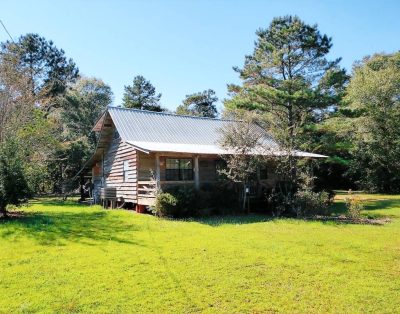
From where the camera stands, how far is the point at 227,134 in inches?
606

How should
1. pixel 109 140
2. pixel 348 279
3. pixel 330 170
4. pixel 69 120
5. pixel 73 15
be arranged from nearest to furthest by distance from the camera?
pixel 348 279
pixel 73 15
pixel 109 140
pixel 330 170
pixel 69 120

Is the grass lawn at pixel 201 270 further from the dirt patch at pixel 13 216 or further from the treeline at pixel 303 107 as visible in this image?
the treeline at pixel 303 107

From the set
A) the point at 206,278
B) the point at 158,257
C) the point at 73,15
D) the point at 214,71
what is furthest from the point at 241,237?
the point at 214,71

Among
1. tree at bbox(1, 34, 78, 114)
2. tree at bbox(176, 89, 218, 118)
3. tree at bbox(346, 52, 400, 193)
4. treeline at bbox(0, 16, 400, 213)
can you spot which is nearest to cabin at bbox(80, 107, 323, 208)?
treeline at bbox(0, 16, 400, 213)

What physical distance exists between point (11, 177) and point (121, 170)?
7244mm

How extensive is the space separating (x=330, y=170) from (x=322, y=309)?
29842 mm

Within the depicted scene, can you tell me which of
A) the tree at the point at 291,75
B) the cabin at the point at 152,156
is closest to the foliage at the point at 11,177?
the cabin at the point at 152,156

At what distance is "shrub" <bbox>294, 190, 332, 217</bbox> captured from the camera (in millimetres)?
14047

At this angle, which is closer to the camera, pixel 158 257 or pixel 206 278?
pixel 206 278

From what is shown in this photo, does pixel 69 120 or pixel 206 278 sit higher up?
pixel 69 120

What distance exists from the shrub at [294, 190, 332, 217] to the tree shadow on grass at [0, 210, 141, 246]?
6.86m

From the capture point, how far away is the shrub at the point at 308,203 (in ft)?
46.1

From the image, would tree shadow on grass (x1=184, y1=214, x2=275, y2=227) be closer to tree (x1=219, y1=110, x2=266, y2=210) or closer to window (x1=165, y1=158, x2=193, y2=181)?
tree (x1=219, y1=110, x2=266, y2=210)

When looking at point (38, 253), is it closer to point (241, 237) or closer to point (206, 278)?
point (206, 278)
